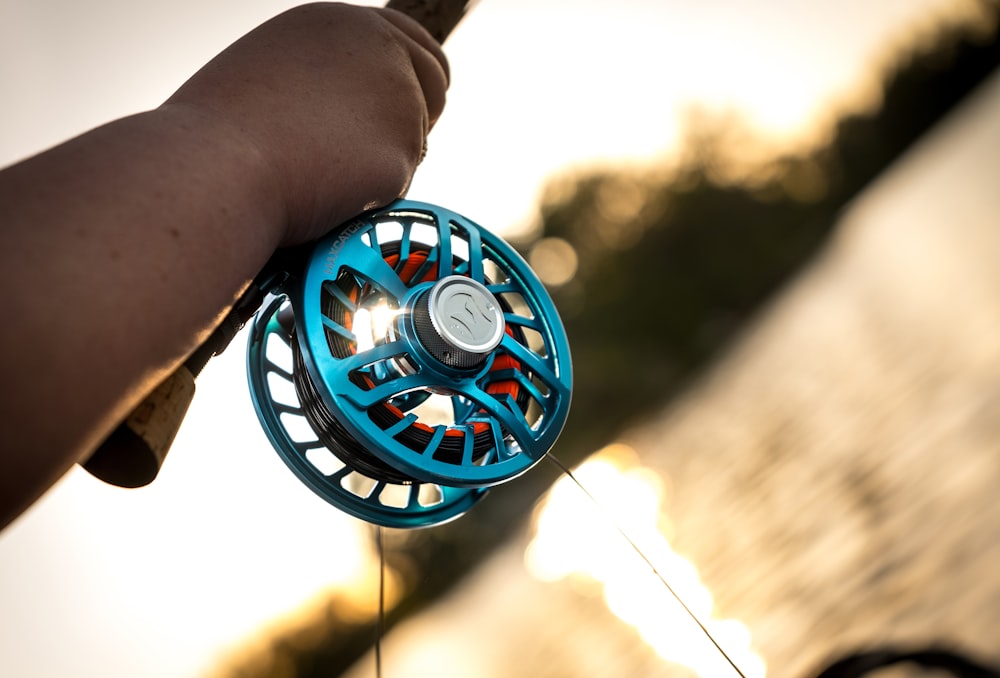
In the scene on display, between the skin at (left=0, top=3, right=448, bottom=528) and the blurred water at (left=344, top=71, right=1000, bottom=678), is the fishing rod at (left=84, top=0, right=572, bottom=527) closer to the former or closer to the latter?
the skin at (left=0, top=3, right=448, bottom=528)

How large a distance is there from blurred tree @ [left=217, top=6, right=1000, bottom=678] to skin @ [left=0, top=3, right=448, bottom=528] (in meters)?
14.9

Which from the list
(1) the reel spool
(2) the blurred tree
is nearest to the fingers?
(1) the reel spool

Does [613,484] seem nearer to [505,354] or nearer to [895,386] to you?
[895,386]

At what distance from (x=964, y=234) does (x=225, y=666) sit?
18006 mm

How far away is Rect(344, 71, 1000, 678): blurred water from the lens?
2.13 m

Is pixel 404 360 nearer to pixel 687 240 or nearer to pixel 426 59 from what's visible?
pixel 426 59

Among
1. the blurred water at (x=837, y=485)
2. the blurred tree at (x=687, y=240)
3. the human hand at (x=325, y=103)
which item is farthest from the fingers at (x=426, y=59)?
the blurred tree at (x=687, y=240)

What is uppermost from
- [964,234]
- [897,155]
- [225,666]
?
[897,155]

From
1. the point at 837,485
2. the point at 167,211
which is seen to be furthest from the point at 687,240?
the point at 167,211

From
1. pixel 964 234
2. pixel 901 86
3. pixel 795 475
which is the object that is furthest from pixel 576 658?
pixel 901 86

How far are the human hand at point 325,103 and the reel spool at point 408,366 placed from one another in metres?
0.17

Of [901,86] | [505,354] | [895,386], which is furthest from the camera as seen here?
[901,86]

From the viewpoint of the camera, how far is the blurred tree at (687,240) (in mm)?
16703

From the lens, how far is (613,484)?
6.75 meters
